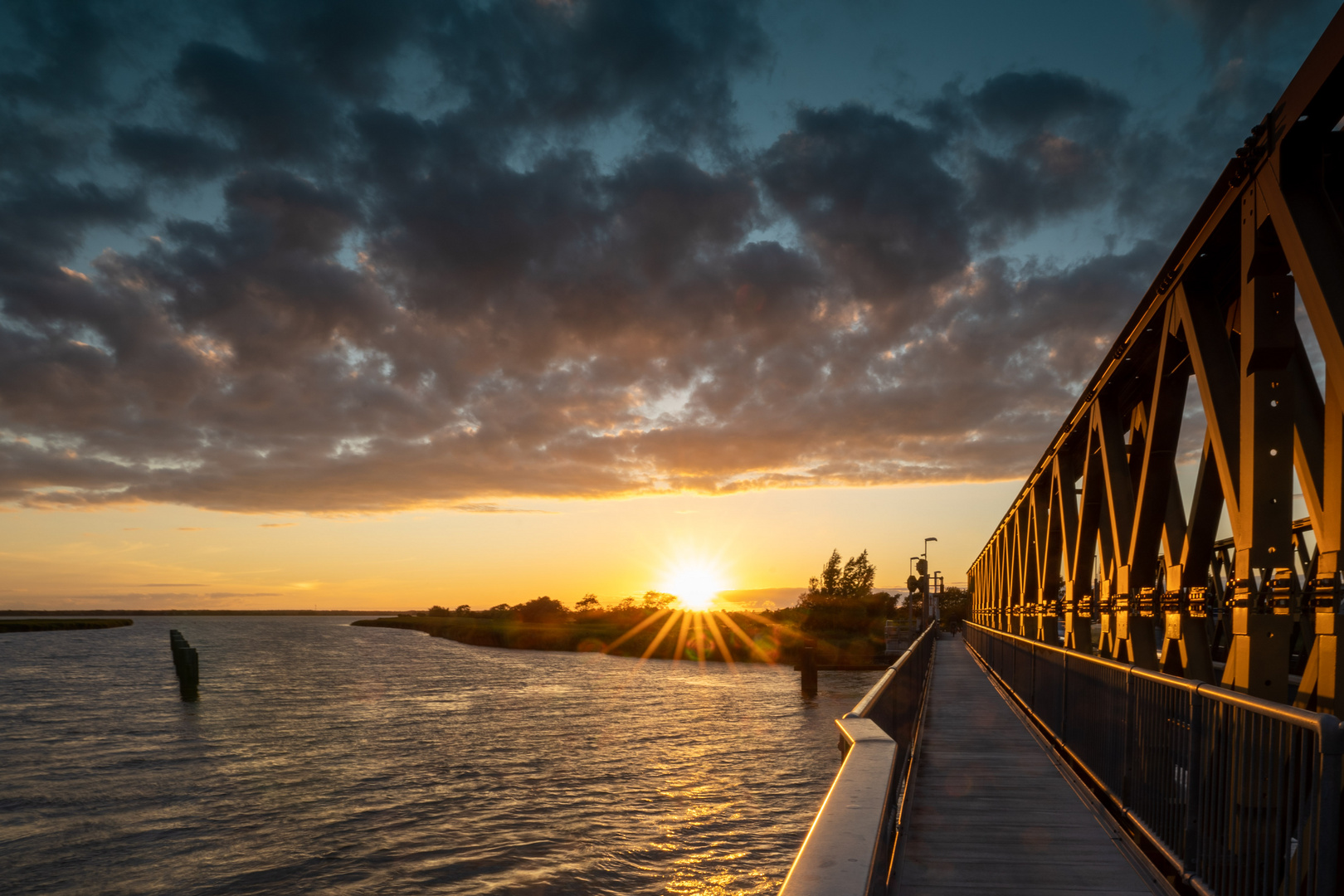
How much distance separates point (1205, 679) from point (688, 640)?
3131 inches

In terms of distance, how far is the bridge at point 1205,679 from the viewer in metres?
3.54

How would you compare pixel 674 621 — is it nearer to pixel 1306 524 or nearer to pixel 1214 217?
pixel 1306 524

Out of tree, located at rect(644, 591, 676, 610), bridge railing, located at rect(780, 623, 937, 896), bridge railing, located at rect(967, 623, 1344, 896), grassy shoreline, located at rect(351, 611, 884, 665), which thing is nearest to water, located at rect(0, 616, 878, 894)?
bridge railing, located at rect(967, 623, 1344, 896)

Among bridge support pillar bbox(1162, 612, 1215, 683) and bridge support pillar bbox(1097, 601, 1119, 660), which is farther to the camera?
bridge support pillar bbox(1097, 601, 1119, 660)

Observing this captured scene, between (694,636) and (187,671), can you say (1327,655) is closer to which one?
(187,671)

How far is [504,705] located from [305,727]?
29.7 ft

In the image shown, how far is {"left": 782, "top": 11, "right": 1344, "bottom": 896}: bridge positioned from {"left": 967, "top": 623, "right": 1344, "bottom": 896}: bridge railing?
Answer: 16mm

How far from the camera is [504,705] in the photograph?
38156 millimetres

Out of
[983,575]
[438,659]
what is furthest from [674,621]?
[983,575]

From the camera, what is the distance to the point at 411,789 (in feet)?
69.9

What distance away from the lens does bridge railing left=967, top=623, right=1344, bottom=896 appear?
3264mm

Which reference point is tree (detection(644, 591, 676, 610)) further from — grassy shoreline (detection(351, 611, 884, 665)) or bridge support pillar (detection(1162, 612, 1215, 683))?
bridge support pillar (detection(1162, 612, 1215, 683))

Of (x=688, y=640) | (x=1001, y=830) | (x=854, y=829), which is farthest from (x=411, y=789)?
(x=688, y=640)

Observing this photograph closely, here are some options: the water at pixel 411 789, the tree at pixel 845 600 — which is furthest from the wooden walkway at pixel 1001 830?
the tree at pixel 845 600
